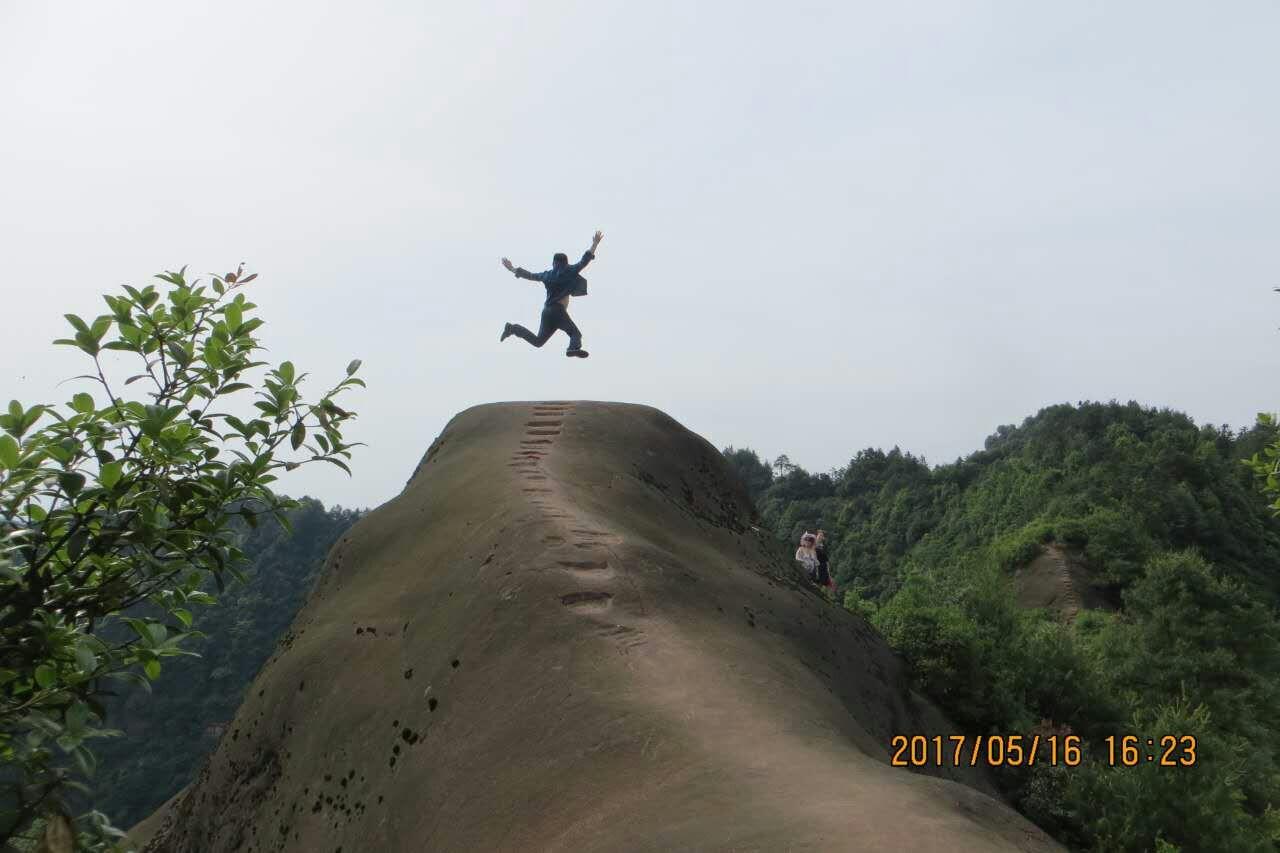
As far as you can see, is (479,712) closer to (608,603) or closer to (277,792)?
(608,603)

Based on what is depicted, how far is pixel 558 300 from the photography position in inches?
549

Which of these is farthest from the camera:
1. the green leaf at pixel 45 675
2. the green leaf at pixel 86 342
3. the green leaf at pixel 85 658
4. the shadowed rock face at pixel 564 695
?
the shadowed rock face at pixel 564 695

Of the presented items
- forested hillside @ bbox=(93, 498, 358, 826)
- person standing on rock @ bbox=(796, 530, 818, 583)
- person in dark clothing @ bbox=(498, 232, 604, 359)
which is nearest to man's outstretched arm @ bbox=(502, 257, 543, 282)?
person in dark clothing @ bbox=(498, 232, 604, 359)

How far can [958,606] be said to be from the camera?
1908 cm

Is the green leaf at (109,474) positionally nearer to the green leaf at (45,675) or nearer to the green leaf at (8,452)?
the green leaf at (8,452)

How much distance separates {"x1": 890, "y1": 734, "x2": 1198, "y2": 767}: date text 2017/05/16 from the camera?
14398mm

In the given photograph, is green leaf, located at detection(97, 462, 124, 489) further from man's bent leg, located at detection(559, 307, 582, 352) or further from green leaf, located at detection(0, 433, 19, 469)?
man's bent leg, located at detection(559, 307, 582, 352)

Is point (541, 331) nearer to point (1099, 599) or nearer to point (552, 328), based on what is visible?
point (552, 328)

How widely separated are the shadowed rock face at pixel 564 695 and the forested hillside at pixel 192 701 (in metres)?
37.2

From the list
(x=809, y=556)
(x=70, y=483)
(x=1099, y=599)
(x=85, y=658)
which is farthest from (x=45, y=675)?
(x=1099, y=599)

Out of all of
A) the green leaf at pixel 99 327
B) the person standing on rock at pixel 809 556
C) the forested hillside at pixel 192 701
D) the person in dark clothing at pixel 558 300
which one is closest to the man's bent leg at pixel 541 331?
the person in dark clothing at pixel 558 300

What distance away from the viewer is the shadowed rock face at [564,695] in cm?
548

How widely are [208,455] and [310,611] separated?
729cm

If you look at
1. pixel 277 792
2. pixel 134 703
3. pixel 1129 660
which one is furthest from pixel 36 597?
pixel 134 703
